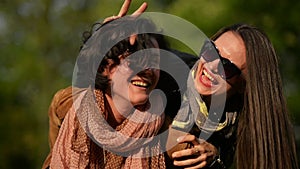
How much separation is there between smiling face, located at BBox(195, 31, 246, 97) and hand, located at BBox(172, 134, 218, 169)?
131 millimetres

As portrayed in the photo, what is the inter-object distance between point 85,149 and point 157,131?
0.19 meters

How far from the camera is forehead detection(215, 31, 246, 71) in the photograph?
187 centimetres

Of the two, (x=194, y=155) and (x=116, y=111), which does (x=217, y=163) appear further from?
(x=116, y=111)

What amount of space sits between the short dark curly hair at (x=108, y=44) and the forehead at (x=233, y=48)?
209 millimetres

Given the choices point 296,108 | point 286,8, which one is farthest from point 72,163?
point 286,8

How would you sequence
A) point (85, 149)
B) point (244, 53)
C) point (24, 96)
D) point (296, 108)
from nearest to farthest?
point (85, 149)
point (244, 53)
point (296, 108)
point (24, 96)

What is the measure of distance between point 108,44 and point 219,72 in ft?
1.07

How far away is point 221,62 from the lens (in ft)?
6.15

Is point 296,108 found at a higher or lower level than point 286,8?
lower

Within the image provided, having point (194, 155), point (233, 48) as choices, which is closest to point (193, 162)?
point (194, 155)

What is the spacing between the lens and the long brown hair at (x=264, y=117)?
5.96 ft

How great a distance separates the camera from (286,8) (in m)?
5.16

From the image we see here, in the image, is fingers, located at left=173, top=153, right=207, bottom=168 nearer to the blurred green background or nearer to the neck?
the neck

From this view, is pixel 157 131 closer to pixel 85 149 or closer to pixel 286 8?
pixel 85 149
